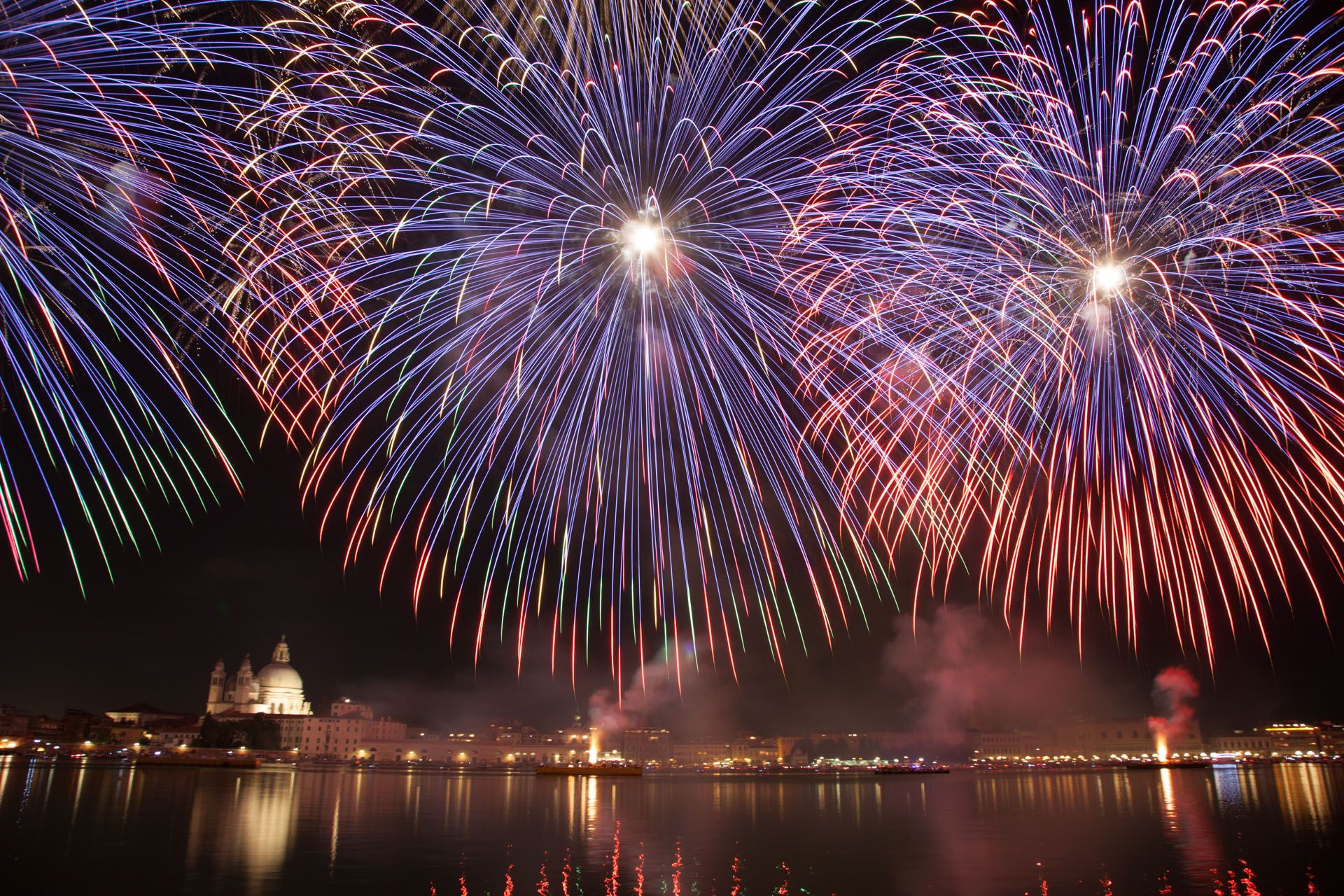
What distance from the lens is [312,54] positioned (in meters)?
15.4

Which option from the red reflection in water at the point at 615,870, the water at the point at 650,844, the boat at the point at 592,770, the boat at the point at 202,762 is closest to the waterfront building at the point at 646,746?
the boat at the point at 592,770

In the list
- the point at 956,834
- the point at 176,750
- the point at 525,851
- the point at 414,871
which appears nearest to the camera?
the point at 414,871

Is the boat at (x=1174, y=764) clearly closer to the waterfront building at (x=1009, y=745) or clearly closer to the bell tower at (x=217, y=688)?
the waterfront building at (x=1009, y=745)

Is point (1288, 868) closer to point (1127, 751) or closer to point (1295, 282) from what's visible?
point (1295, 282)

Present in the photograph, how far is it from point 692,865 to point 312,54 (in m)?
17.6

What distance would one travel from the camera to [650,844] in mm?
24797

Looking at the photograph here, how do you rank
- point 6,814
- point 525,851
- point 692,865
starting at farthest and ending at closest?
1. point 6,814
2. point 525,851
3. point 692,865

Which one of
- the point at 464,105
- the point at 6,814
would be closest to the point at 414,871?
the point at 464,105

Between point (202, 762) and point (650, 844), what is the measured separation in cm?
A: 8728

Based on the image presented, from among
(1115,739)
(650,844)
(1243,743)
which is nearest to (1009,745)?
(1115,739)

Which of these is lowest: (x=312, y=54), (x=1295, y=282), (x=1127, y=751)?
(x=1127, y=751)

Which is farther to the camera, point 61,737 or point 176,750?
point 61,737

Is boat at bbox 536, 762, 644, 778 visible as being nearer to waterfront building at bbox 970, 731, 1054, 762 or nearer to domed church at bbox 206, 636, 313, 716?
domed church at bbox 206, 636, 313, 716

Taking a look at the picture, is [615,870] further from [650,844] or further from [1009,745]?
[1009,745]
